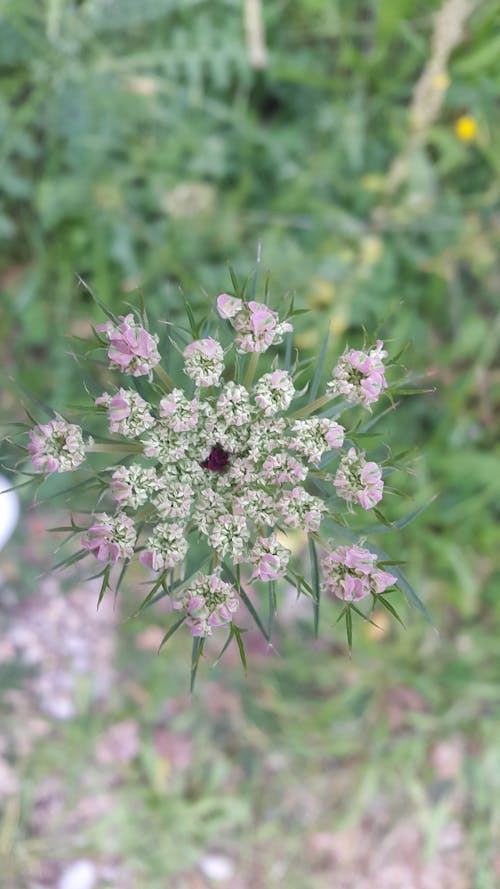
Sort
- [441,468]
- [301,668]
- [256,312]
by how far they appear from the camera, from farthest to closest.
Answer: [301,668]
[441,468]
[256,312]

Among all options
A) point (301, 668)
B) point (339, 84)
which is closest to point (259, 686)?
point (301, 668)

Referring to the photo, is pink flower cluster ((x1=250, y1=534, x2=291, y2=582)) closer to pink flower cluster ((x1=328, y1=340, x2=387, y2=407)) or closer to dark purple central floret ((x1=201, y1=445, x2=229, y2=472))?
dark purple central floret ((x1=201, y1=445, x2=229, y2=472))

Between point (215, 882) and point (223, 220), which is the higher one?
point (223, 220)

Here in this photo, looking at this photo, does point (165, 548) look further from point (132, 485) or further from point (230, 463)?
point (230, 463)

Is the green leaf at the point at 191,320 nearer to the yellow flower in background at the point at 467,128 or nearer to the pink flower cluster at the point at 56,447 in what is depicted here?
the pink flower cluster at the point at 56,447

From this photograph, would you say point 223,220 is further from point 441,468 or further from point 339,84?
point 441,468

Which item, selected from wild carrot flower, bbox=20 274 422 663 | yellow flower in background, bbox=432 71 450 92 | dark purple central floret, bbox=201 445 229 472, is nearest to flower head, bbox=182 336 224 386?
wild carrot flower, bbox=20 274 422 663
